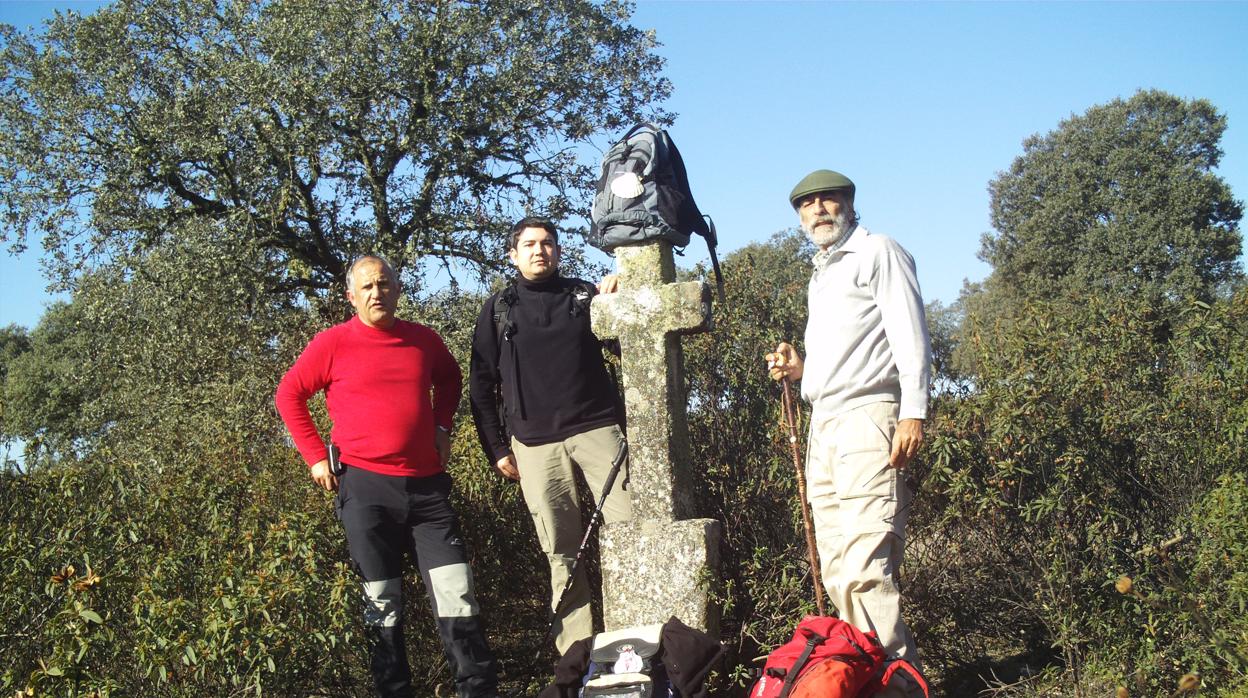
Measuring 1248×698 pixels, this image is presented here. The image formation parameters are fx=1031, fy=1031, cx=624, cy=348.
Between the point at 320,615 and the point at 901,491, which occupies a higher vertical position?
the point at 901,491

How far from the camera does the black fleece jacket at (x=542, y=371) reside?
175 inches

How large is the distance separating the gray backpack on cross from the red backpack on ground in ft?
Answer: 5.94

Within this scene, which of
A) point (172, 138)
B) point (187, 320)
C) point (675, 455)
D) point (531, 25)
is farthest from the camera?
point (531, 25)

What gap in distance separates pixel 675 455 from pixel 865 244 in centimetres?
120

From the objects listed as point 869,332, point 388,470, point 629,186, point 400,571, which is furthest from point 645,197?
point 400,571

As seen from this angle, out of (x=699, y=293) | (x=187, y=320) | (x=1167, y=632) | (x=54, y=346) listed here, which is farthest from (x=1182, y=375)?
(x=54, y=346)

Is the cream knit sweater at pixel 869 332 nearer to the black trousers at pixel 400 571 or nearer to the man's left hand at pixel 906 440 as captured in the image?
the man's left hand at pixel 906 440

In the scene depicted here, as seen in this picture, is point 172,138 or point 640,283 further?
point 172,138

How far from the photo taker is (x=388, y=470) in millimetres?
4242

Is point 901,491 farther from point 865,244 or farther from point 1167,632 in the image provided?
point 1167,632

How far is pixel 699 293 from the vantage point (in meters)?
4.34

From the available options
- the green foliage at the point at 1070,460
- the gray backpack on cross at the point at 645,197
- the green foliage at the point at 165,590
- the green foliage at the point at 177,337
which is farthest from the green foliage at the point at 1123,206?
the green foliage at the point at 165,590

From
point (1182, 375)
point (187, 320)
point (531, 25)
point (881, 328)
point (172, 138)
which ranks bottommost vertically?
point (1182, 375)

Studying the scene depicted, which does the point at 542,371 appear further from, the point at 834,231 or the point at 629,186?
the point at 834,231
